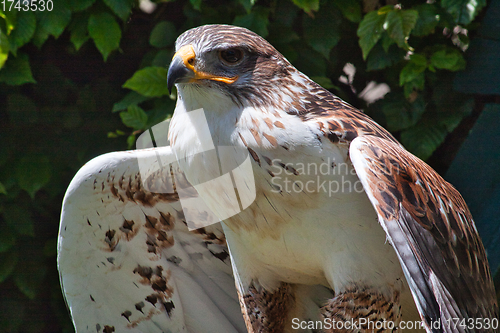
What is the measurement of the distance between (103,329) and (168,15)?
162 centimetres

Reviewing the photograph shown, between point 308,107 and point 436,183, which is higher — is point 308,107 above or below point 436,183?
above

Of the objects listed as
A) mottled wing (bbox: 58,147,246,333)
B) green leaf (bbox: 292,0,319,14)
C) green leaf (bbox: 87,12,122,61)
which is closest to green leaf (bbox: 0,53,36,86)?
green leaf (bbox: 87,12,122,61)

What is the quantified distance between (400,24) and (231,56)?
3.47ft

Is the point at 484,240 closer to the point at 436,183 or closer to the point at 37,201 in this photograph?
the point at 436,183

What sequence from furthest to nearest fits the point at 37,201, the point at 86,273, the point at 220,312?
1. the point at 37,201
2. the point at 220,312
3. the point at 86,273

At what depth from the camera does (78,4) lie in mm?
2404

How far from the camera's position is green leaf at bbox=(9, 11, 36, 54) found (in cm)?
237

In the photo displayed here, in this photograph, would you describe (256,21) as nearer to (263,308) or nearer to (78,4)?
(78,4)

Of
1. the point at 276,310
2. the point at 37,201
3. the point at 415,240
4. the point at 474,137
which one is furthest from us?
the point at 37,201

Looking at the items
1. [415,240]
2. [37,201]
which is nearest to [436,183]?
[415,240]

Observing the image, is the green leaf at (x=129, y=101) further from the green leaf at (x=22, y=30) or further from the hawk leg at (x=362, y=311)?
the hawk leg at (x=362, y=311)

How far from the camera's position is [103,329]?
216 cm

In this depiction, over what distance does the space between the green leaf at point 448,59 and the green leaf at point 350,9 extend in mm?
420

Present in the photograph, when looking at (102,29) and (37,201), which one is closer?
(102,29)
